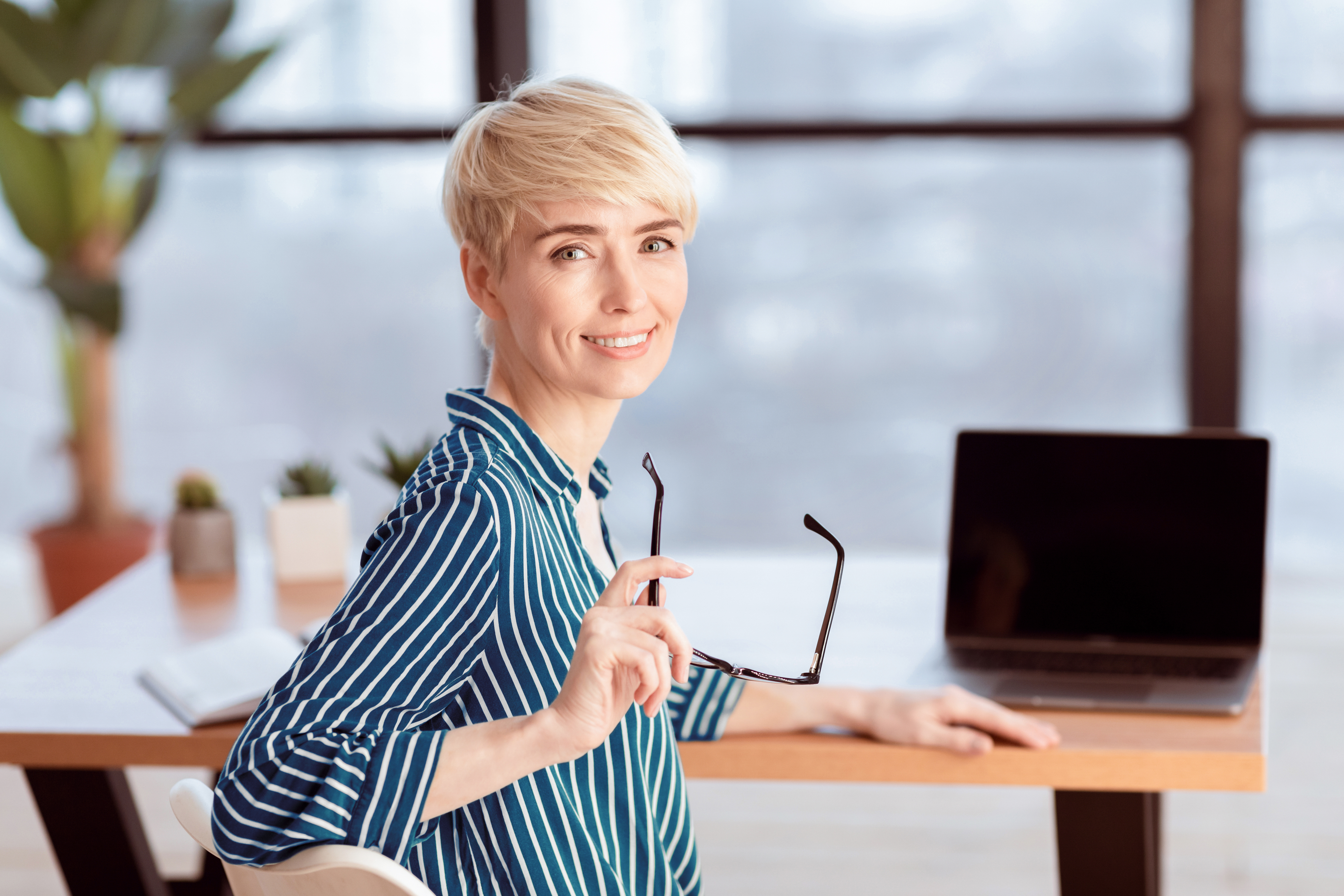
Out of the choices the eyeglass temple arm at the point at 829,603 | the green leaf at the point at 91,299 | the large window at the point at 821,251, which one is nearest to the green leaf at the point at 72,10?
the green leaf at the point at 91,299

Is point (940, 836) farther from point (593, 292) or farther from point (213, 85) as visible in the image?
point (213, 85)

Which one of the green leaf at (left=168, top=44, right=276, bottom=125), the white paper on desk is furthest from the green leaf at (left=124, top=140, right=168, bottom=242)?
the white paper on desk

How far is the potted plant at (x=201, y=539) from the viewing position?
2.11 metres

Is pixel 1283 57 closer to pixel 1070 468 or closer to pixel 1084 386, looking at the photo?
pixel 1084 386

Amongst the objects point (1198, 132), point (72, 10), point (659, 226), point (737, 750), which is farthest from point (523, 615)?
point (1198, 132)

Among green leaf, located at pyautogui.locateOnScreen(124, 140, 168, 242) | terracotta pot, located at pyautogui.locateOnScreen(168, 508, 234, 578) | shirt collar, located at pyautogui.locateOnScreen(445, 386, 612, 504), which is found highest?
green leaf, located at pyautogui.locateOnScreen(124, 140, 168, 242)

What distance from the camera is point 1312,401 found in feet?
13.4

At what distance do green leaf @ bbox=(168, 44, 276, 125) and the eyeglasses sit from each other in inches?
113

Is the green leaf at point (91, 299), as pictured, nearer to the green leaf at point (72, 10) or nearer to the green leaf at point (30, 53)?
the green leaf at point (30, 53)

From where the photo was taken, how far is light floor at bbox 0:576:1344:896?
2.54 meters

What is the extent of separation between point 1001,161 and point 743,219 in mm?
750

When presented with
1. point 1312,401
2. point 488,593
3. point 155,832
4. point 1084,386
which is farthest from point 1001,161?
point 488,593

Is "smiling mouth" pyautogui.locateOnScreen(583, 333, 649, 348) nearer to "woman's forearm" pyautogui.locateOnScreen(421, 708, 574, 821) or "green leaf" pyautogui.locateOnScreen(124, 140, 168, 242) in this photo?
"woman's forearm" pyautogui.locateOnScreen(421, 708, 574, 821)

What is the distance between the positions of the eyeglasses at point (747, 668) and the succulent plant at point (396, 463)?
0.95 metres
